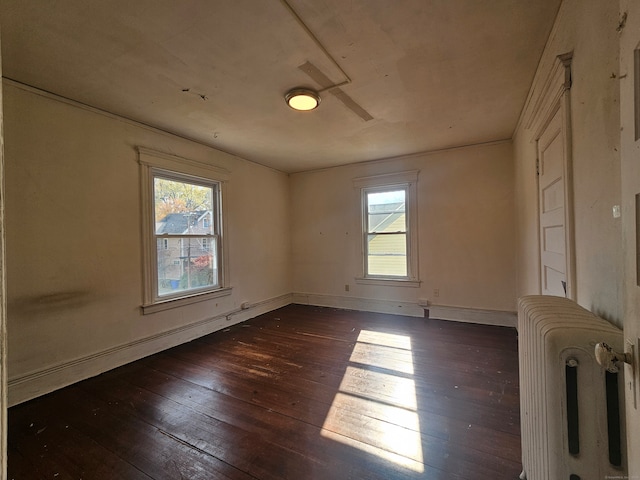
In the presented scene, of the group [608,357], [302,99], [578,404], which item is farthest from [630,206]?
[302,99]

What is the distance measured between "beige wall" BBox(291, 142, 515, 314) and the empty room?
0.11 ft

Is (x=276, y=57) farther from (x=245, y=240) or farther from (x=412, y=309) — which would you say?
(x=412, y=309)

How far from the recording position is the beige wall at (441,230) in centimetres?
369

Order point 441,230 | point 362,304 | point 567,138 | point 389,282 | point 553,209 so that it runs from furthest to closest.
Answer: point 362,304 → point 389,282 → point 441,230 → point 553,209 → point 567,138

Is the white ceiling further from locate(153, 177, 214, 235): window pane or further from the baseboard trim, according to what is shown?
the baseboard trim

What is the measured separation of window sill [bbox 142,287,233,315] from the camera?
9.70 feet

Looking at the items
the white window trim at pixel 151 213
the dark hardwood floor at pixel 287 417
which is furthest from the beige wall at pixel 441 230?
the white window trim at pixel 151 213

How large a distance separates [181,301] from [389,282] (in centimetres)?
299

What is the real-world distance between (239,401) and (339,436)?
84cm

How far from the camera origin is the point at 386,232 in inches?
176

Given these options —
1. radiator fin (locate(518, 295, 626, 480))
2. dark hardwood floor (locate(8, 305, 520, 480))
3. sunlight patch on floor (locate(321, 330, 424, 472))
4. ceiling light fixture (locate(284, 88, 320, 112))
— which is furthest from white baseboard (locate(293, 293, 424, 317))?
radiator fin (locate(518, 295, 626, 480))

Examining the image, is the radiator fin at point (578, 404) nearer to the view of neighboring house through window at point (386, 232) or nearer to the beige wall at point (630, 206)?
the beige wall at point (630, 206)

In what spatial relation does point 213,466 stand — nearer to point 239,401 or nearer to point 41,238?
point 239,401

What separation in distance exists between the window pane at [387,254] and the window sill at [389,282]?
0.37 ft
